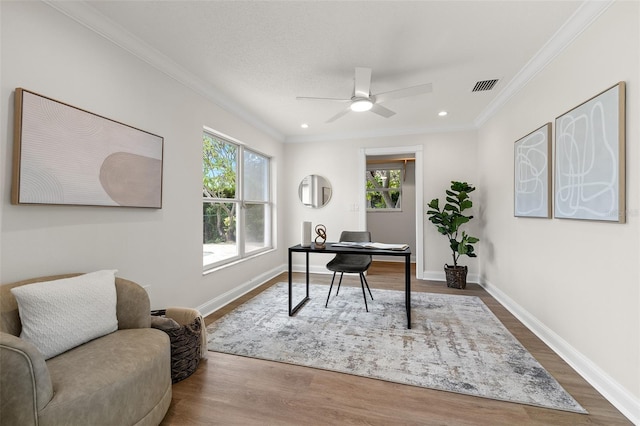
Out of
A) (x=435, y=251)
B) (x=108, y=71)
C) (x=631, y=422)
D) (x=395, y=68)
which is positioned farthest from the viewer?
(x=435, y=251)

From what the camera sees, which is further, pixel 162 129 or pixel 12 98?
pixel 162 129

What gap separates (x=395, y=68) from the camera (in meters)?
2.48

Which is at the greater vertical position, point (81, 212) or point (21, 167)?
point (21, 167)

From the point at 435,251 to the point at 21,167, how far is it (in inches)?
184

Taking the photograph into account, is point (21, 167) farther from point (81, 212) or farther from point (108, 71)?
point (108, 71)

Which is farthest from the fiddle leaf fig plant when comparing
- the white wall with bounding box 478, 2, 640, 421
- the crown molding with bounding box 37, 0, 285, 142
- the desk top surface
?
the crown molding with bounding box 37, 0, 285, 142

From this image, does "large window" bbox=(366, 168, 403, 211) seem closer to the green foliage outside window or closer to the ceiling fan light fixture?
the green foliage outside window

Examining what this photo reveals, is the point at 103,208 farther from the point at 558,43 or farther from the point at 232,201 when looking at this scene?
the point at 558,43

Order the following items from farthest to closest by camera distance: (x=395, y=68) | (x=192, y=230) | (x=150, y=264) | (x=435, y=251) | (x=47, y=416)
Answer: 1. (x=435, y=251)
2. (x=192, y=230)
3. (x=395, y=68)
4. (x=150, y=264)
5. (x=47, y=416)

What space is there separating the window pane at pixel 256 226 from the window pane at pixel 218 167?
1.68 ft

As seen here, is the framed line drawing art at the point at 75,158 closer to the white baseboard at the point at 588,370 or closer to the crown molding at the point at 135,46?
the crown molding at the point at 135,46

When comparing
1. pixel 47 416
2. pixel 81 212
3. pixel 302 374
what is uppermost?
pixel 81 212

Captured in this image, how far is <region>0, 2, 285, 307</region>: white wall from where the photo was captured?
1.45 m

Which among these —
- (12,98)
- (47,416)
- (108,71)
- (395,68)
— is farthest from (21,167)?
(395,68)
